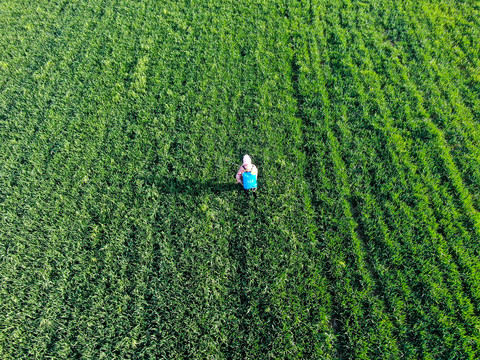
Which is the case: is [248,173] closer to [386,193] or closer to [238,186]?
[238,186]

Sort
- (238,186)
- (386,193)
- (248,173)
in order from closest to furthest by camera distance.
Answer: (248,173), (386,193), (238,186)

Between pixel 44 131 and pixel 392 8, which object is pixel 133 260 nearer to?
pixel 44 131

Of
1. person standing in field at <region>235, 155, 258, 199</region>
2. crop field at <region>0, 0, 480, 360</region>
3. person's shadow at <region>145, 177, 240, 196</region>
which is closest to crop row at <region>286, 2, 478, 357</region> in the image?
crop field at <region>0, 0, 480, 360</region>

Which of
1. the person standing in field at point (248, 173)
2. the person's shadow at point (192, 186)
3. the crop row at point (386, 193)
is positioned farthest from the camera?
the person's shadow at point (192, 186)

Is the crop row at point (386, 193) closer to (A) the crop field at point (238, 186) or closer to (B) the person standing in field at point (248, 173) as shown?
(A) the crop field at point (238, 186)

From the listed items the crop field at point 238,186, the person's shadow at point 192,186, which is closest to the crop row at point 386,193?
the crop field at point 238,186

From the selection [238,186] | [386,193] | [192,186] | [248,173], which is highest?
[386,193]

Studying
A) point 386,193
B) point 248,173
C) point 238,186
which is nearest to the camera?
point 248,173

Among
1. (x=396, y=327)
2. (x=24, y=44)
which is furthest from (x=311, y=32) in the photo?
(x=24, y=44)

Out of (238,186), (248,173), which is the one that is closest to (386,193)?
(248,173)
